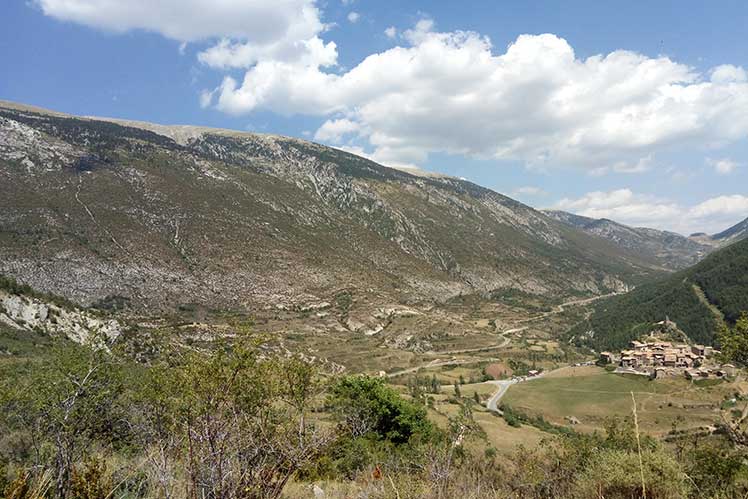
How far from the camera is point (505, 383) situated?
94500 millimetres

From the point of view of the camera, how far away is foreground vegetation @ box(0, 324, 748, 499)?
5.88 meters

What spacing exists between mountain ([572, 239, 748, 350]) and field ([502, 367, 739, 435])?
155 feet

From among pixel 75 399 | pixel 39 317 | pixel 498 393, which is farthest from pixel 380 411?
pixel 498 393

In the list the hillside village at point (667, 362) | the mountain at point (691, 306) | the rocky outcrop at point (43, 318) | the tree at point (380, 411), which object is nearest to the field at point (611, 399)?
the hillside village at point (667, 362)

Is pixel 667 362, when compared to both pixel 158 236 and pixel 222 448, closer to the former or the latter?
pixel 222 448

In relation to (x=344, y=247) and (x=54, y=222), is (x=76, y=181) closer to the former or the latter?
(x=54, y=222)

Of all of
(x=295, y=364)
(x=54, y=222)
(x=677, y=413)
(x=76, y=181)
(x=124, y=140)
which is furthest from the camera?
(x=124, y=140)

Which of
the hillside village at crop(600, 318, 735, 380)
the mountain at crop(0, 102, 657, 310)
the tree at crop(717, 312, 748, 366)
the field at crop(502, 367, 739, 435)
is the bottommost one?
the field at crop(502, 367, 739, 435)

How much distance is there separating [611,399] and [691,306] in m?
85.7

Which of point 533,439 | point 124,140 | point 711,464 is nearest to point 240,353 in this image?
point 711,464

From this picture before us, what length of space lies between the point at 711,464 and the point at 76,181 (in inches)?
6354

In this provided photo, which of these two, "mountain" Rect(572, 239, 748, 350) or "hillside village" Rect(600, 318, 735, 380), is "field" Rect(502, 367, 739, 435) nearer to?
"hillside village" Rect(600, 318, 735, 380)

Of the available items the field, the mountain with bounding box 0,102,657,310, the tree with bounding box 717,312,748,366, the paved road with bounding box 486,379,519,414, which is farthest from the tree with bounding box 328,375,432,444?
the mountain with bounding box 0,102,657,310

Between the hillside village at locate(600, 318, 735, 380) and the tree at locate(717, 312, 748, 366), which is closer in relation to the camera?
the tree at locate(717, 312, 748, 366)
